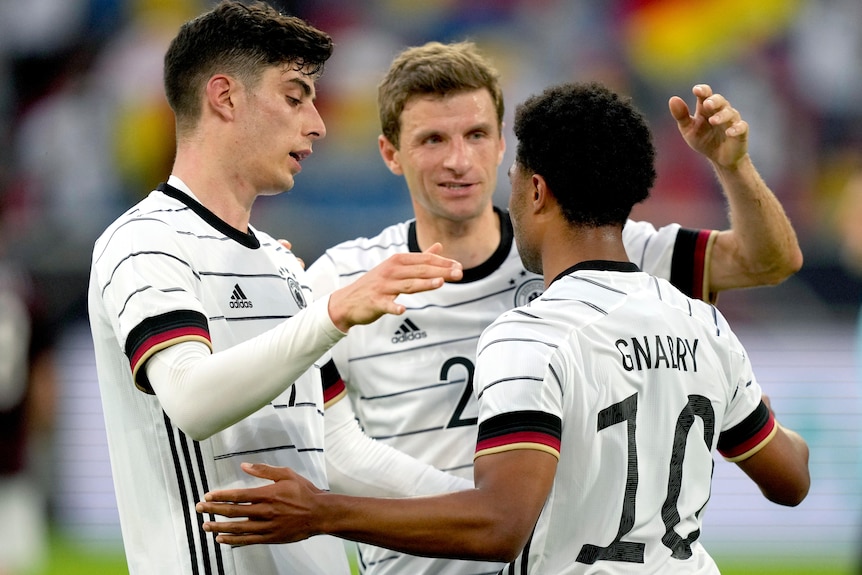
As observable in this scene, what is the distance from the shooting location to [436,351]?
13.3 feet

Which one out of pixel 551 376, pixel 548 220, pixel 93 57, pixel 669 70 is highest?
pixel 93 57

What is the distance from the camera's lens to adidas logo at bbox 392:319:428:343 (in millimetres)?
4098

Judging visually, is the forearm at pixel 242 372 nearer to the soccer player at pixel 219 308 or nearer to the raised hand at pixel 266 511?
the soccer player at pixel 219 308

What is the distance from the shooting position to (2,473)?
7.64m

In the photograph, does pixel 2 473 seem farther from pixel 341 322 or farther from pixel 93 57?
pixel 93 57

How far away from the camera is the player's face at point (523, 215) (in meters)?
3.21

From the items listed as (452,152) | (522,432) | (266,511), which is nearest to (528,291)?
(452,152)

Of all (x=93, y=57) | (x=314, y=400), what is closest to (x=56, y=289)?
(x=93, y=57)

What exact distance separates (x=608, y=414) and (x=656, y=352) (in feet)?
0.70

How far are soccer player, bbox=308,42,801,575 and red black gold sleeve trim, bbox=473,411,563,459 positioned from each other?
103 cm

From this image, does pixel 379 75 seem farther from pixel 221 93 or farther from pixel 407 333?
pixel 221 93

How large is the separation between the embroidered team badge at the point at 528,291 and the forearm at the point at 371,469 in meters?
0.67

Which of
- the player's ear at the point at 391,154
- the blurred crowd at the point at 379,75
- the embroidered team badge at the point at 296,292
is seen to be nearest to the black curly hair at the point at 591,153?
the embroidered team badge at the point at 296,292

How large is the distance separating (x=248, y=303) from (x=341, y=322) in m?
0.63
